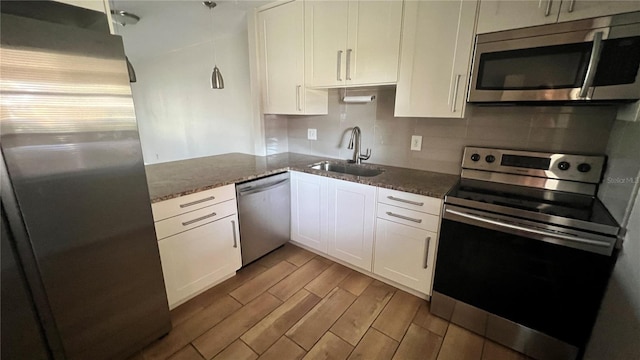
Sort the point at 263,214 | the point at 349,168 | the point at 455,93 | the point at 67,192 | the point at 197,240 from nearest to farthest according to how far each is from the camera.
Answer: the point at 67,192
the point at 455,93
the point at 197,240
the point at 263,214
the point at 349,168

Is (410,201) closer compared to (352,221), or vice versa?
(410,201)

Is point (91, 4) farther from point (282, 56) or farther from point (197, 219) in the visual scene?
point (282, 56)

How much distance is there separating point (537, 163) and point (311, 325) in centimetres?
181

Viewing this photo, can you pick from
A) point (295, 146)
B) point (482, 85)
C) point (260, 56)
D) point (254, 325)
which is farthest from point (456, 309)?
point (260, 56)

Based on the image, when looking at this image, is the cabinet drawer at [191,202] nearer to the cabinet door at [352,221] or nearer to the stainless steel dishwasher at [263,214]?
the stainless steel dishwasher at [263,214]

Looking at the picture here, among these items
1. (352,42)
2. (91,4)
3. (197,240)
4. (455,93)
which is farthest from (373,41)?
(197,240)

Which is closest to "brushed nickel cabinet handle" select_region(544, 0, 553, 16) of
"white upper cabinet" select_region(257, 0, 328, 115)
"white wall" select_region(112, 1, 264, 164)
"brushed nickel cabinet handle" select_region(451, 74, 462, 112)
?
"brushed nickel cabinet handle" select_region(451, 74, 462, 112)

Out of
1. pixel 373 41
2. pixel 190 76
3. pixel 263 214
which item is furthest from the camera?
pixel 190 76

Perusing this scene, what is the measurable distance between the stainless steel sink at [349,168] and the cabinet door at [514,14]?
119cm

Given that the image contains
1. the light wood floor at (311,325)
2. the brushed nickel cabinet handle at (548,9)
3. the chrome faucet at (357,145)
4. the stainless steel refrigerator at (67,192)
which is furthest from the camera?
the chrome faucet at (357,145)

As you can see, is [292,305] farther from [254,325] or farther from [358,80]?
[358,80]

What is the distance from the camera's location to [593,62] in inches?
49.7

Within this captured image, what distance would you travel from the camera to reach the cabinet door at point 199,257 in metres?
1.67

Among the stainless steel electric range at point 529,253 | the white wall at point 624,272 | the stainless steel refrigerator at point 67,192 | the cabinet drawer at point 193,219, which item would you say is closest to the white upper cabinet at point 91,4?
the stainless steel refrigerator at point 67,192
